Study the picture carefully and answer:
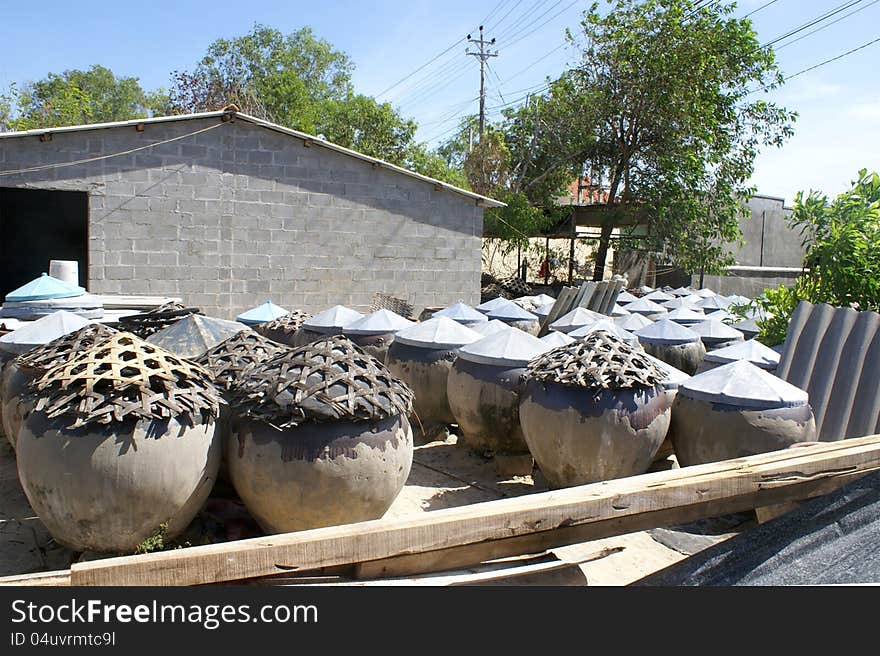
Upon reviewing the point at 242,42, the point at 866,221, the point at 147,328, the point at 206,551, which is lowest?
the point at 206,551

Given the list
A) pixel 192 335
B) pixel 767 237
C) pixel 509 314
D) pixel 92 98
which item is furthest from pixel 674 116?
pixel 92 98

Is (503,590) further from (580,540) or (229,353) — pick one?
(229,353)

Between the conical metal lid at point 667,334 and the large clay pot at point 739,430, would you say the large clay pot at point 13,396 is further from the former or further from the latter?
the conical metal lid at point 667,334

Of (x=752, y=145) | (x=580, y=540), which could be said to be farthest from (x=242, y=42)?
(x=580, y=540)

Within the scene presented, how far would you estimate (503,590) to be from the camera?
1975 mm

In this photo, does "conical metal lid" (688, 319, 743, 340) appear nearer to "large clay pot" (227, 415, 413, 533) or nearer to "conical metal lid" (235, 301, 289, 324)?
"conical metal lid" (235, 301, 289, 324)

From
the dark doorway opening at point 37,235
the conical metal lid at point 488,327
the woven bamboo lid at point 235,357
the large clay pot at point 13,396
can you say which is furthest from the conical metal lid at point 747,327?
the dark doorway opening at point 37,235

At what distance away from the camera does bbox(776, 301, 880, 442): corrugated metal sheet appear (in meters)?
4.94

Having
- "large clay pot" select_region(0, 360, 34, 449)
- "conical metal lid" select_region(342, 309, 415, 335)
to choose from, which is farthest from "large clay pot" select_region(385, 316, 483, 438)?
"large clay pot" select_region(0, 360, 34, 449)

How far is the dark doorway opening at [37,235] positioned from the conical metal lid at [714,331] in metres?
14.7

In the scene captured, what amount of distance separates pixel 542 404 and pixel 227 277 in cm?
828

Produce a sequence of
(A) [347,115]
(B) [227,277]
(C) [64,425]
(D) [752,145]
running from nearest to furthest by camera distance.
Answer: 1. (C) [64,425]
2. (B) [227,277]
3. (D) [752,145]
4. (A) [347,115]

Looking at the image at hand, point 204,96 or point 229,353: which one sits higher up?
point 204,96

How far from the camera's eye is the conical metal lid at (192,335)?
4.85 m
